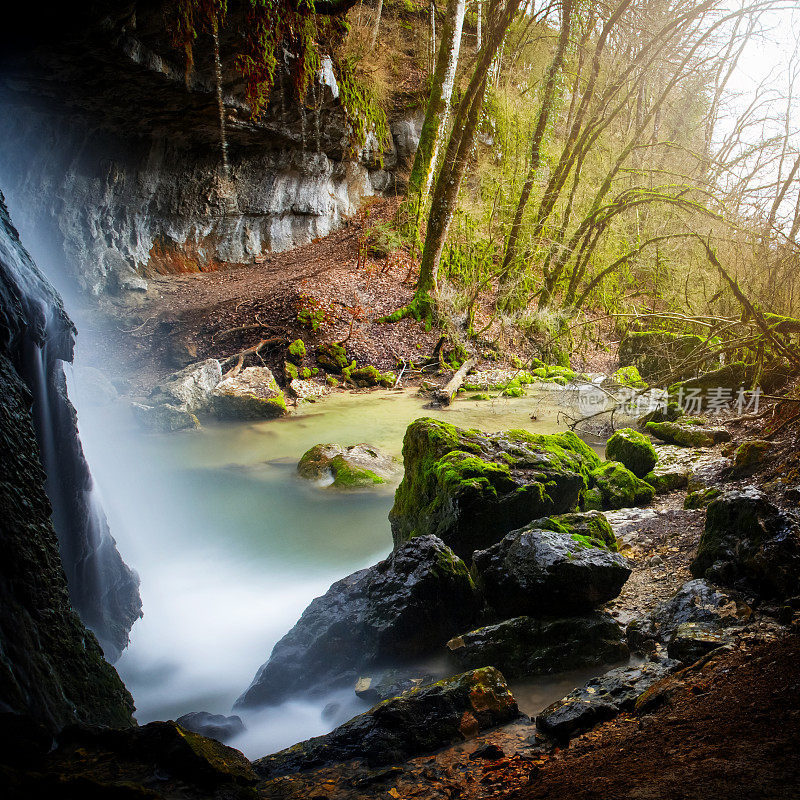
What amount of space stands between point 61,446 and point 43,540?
1.61m

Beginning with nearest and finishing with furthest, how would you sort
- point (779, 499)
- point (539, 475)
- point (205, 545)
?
point (779, 499) < point (539, 475) < point (205, 545)

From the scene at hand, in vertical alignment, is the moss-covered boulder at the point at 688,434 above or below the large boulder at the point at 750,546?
above

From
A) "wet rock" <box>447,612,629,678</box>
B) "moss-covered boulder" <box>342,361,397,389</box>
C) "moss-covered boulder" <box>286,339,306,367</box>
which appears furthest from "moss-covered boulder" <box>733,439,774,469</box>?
"moss-covered boulder" <box>286,339,306,367</box>

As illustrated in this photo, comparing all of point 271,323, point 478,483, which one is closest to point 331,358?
point 271,323

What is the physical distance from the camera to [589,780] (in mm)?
1741

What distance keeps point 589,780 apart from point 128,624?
13.4ft

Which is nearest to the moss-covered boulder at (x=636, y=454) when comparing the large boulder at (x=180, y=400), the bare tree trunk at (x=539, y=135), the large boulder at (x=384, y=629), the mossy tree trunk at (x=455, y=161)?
the large boulder at (x=384, y=629)

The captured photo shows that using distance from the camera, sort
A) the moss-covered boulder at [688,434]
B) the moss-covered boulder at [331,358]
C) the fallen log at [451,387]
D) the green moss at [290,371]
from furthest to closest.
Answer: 1. the moss-covered boulder at [331,358]
2. the green moss at [290,371]
3. the fallen log at [451,387]
4. the moss-covered boulder at [688,434]

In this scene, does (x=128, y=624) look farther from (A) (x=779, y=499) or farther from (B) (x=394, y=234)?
(B) (x=394, y=234)

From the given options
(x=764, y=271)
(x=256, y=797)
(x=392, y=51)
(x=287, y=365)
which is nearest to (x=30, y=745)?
(x=256, y=797)

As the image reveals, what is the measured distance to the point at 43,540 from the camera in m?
2.54

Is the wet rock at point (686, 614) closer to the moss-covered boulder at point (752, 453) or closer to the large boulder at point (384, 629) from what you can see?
the large boulder at point (384, 629)

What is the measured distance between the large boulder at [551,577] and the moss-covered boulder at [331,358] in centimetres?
821

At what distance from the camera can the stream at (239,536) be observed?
3.88 meters
